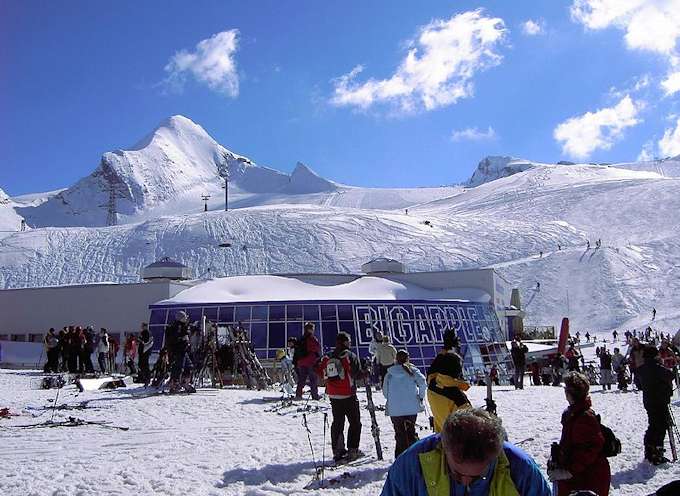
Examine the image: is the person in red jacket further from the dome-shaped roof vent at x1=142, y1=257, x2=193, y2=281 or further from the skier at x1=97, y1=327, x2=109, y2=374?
the dome-shaped roof vent at x1=142, y1=257, x2=193, y2=281

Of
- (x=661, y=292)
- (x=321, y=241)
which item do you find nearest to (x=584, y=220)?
(x=661, y=292)

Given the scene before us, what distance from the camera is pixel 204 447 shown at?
922 centimetres

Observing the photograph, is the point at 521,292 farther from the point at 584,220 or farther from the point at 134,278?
the point at 134,278

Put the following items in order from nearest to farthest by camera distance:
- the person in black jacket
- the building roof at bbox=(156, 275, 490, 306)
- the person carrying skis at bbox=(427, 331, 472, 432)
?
the person carrying skis at bbox=(427, 331, 472, 432), the person in black jacket, the building roof at bbox=(156, 275, 490, 306)

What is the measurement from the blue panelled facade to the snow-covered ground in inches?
361

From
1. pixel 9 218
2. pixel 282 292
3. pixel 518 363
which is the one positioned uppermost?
pixel 9 218

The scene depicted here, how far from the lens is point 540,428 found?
35.3ft

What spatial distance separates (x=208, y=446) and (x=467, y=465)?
7.18m

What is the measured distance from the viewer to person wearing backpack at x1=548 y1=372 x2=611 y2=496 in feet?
16.6

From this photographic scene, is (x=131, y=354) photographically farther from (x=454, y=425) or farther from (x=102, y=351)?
(x=454, y=425)

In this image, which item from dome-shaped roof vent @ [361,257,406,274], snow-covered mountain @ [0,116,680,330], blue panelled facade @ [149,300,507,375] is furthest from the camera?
snow-covered mountain @ [0,116,680,330]

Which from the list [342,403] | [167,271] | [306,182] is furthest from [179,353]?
[306,182]

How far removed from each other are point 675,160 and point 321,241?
5188 inches

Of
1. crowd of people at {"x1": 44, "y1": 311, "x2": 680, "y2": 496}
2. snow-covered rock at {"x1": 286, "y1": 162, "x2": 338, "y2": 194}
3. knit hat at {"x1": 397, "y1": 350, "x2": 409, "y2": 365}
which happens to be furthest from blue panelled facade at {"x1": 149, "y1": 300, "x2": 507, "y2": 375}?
snow-covered rock at {"x1": 286, "y1": 162, "x2": 338, "y2": 194}
